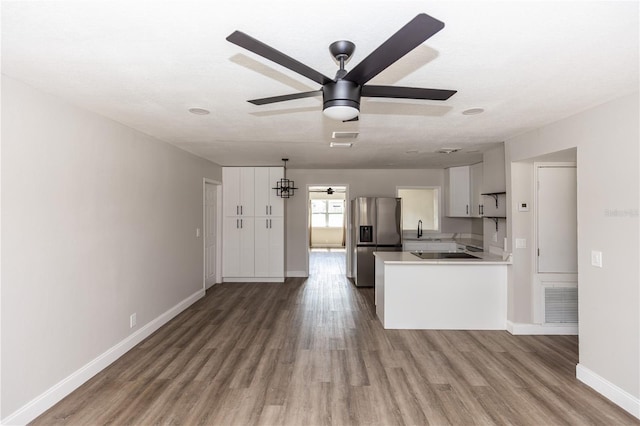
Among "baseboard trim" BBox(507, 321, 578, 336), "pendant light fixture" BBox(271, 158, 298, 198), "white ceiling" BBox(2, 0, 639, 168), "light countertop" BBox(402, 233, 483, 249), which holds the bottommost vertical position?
"baseboard trim" BBox(507, 321, 578, 336)

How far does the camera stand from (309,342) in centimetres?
349

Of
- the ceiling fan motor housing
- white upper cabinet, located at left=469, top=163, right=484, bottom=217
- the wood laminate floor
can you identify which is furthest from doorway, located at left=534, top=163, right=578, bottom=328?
the ceiling fan motor housing

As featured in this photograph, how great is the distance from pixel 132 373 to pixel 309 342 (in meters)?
1.68

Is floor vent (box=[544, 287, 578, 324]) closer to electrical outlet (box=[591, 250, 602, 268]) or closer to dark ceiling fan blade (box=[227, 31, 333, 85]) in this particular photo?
electrical outlet (box=[591, 250, 602, 268])

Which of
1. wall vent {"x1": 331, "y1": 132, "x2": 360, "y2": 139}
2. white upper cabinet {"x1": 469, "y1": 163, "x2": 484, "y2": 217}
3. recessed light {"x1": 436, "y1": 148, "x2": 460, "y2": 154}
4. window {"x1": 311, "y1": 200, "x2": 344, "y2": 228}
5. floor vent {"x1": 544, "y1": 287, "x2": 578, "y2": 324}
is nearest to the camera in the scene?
wall vent {"x1": 331, "y1": 132, "x2": 360, "y2": 139}

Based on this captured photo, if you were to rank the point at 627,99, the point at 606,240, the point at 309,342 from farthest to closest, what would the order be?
the point at 309,342
the point at 606,240
the point at 627,99

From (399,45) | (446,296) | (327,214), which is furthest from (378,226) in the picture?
(327,214)

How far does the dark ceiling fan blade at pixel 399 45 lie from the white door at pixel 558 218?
3.27 metres

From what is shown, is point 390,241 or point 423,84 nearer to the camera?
point 423,84

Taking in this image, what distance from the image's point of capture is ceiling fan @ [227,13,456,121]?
1106mm

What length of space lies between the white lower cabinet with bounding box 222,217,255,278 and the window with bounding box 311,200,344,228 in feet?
20.5

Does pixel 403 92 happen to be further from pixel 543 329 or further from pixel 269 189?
pixel 269 189

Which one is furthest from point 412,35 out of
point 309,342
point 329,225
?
point 329,225

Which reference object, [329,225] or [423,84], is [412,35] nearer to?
[423,84]
